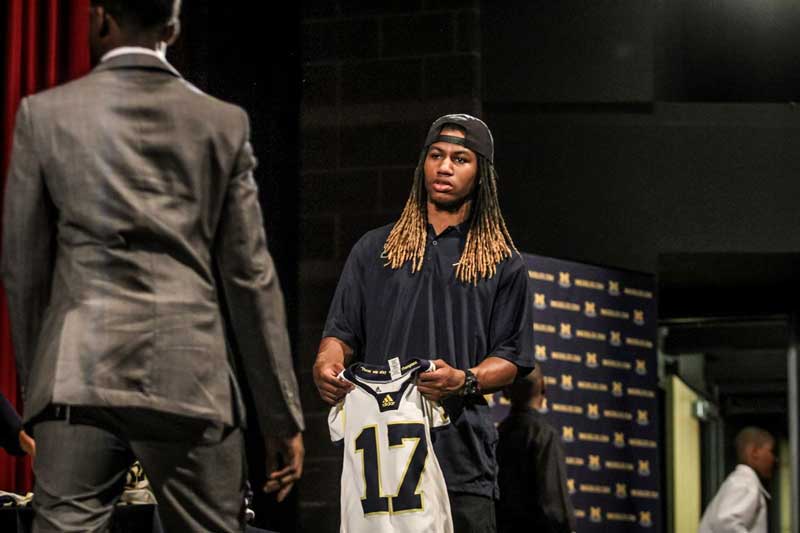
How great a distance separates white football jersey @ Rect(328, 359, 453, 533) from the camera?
3.98 meters

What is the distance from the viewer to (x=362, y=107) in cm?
793

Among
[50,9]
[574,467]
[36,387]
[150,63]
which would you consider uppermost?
[50,9]

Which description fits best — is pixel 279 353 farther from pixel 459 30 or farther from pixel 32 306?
pixel 459 30

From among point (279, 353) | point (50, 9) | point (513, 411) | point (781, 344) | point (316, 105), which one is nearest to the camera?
point (279, 353)

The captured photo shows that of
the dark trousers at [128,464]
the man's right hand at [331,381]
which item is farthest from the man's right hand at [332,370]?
the dark trousers at [128,464]

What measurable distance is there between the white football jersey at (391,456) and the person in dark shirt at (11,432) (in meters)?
0.96

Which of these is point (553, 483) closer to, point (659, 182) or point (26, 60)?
point (659, 182)

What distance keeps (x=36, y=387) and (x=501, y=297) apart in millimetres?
1973

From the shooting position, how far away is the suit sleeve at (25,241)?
8.54ft

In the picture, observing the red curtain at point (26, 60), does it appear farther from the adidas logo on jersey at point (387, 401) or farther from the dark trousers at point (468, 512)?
the dark trousers at point (468, 512)

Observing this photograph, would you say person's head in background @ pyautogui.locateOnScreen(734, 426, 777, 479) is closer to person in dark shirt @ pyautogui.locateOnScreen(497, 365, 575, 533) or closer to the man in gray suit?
person in dark shirt @ pyautogui.locateOnScreen(497, 365, 575, 533)

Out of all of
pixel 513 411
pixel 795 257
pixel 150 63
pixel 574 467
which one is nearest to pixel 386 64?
pixel 513 411

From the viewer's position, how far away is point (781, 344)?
42.2ft

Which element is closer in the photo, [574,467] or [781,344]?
[574,467]
